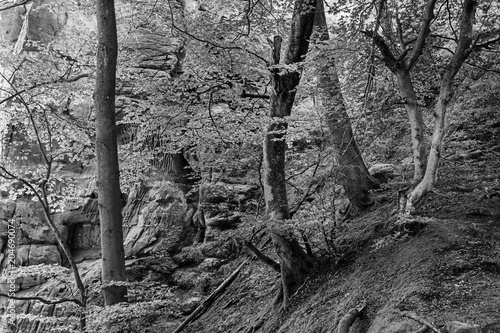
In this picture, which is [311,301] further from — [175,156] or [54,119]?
[175,156]

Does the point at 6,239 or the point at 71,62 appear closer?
the point at 71,62

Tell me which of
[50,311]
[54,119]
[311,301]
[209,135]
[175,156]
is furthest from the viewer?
[175,156]

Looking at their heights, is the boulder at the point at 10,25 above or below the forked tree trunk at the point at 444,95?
above

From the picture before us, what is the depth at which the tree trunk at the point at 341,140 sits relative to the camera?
19.5 ft

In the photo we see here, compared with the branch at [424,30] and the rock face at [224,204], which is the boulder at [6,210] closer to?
the rock face at [224,204]

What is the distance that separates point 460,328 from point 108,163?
393 cm

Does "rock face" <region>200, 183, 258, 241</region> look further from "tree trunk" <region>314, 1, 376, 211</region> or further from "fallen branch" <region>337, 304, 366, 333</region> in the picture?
"fallen branch" <region>337, 304, 366, 333</region>

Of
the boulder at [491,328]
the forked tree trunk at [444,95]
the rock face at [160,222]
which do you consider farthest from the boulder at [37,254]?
the boulder at [491,328]

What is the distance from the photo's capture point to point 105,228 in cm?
479

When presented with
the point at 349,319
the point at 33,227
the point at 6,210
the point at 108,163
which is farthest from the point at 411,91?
the point at 6,210

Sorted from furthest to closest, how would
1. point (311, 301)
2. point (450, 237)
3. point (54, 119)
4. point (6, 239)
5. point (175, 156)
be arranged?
point (6, 239) → point (175, 156) → point (54, 119) → point (311, 301) → point (450, 237)

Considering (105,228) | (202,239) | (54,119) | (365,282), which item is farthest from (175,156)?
(365,282)

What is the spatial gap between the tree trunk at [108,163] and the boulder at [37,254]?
9966 mm

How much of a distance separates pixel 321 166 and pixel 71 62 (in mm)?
4939
